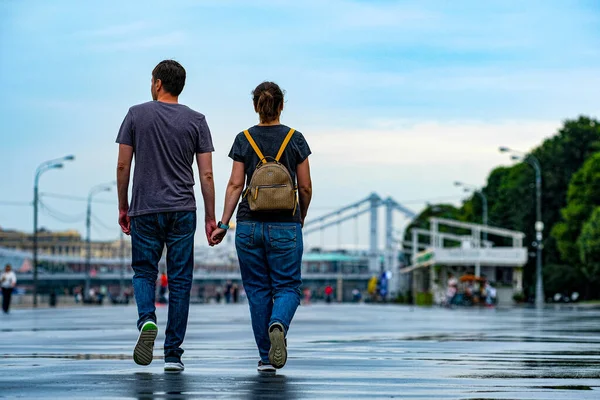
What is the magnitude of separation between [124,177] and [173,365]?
1.32 m

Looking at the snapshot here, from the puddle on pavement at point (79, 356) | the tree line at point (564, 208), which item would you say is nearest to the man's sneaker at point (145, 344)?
the puddle on pavement at point (79, 356)

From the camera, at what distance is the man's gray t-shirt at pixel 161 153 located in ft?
27.4

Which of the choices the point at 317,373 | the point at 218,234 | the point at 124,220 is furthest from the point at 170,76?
the point at 317,373

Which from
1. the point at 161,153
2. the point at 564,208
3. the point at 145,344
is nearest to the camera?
the point at 145,344

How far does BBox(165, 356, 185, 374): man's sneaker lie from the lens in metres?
8.02

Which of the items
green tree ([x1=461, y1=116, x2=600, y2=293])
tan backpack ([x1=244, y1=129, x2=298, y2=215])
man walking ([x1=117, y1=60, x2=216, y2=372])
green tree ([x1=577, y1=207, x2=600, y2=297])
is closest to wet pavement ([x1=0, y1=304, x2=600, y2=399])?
man walking ([x1=117, y1=60, x2=216, y2=372])

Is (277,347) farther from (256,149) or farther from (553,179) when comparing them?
(553,179)

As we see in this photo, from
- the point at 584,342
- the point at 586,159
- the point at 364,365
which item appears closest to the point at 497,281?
the point at 586,159

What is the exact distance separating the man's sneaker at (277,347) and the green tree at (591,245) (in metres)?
69.5

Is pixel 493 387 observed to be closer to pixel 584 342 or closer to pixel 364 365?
pixel 364 365

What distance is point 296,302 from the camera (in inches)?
328

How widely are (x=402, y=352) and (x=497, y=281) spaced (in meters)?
77.5

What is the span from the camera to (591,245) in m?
75.8

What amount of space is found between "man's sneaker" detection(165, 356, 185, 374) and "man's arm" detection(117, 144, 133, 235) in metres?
0.93
